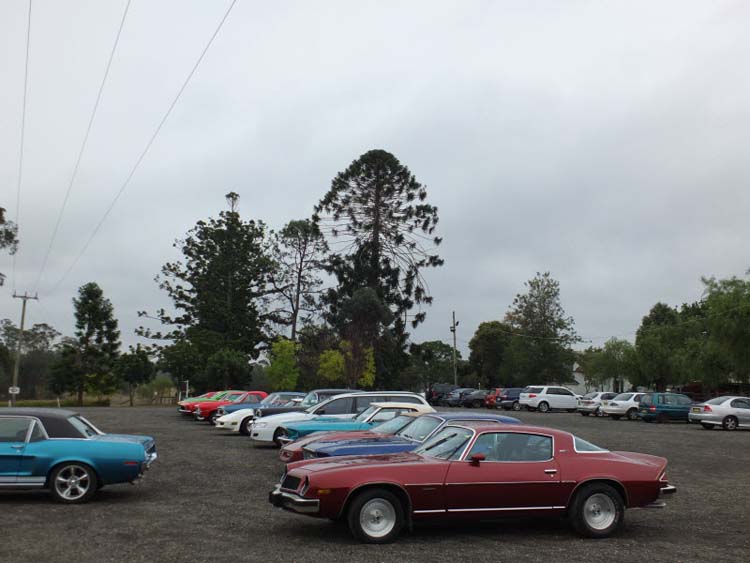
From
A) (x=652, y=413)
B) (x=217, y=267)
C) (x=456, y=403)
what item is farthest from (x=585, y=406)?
(x=217, y=267)

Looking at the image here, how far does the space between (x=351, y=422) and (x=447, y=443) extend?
25.1 feet

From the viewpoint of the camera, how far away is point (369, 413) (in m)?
17.5

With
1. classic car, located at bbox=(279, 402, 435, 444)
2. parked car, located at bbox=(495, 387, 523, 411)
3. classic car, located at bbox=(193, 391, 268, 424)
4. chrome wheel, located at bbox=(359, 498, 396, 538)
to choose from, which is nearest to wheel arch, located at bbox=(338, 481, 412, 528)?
chrome wheel, located at bbox=(359, 498, 396, 538)

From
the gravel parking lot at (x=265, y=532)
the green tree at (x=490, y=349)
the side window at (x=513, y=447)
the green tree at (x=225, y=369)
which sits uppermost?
the green tree at (x=490, y=349)

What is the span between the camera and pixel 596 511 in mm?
9367

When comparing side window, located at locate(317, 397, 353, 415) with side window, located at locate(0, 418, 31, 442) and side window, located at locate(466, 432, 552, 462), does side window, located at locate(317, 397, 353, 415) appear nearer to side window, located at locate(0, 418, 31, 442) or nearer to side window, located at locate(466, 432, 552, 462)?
side window, located at locate(0, 418, 31, 442)

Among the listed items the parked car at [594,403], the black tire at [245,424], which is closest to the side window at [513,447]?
the black tire at [245,424]

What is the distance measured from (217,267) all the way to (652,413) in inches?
1886

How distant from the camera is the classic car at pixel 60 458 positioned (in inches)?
423

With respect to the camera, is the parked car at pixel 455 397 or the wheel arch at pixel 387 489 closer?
the wheel arch at pixel 387 489

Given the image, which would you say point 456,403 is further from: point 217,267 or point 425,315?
point 217,267

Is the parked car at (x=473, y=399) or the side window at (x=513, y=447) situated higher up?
the parked car at (x=473, y=399)

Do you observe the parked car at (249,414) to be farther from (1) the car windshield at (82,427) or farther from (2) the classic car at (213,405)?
(1) the car windshield at (82,427)

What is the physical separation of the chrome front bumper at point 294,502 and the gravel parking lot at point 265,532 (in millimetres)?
379
